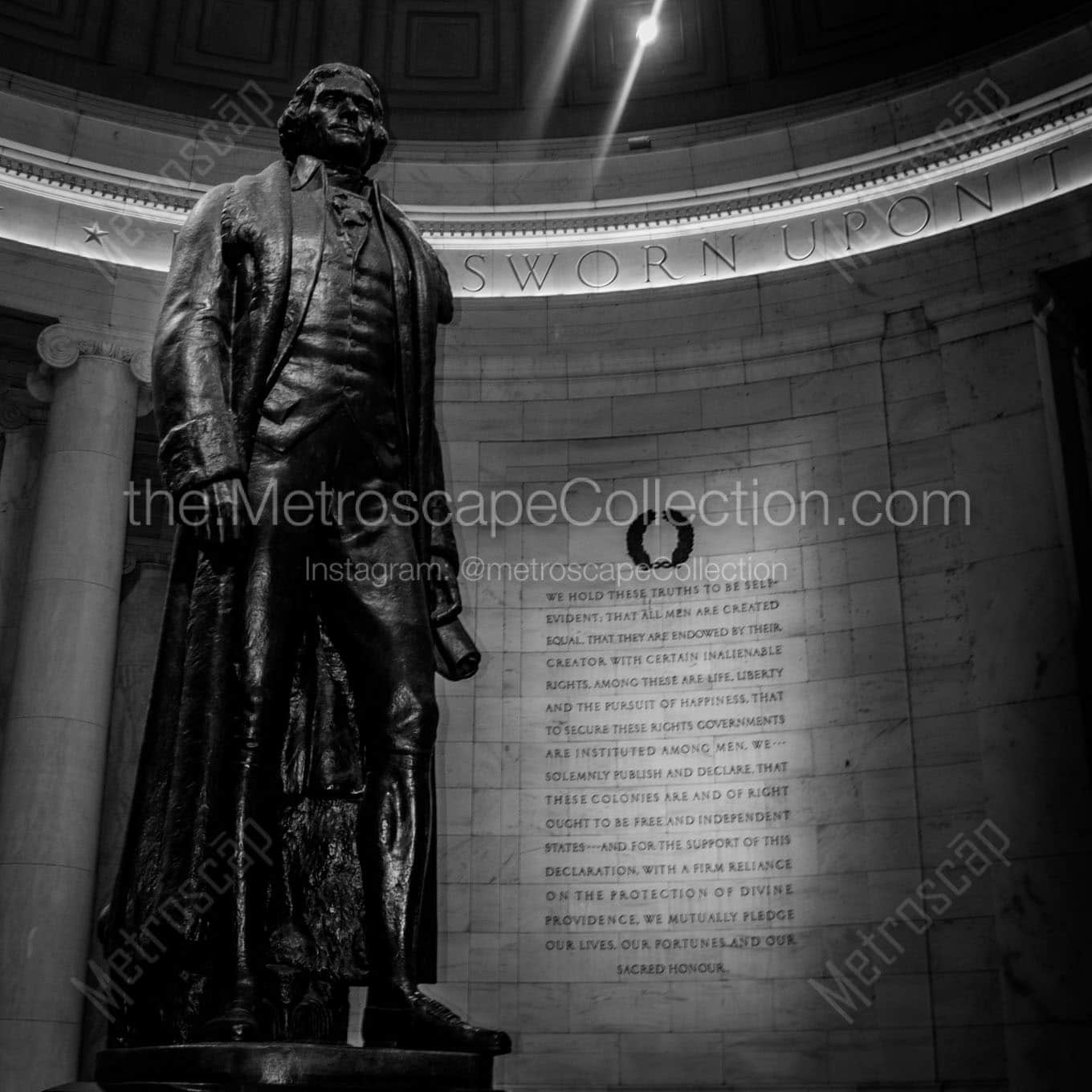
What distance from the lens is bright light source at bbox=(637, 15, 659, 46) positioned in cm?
1571

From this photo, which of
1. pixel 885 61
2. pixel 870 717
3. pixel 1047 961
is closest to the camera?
pixel 1047 961

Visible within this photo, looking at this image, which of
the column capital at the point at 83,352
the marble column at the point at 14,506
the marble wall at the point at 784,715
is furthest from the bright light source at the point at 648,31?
the marble column at the point at 14,506

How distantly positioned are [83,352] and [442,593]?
28.5 ft

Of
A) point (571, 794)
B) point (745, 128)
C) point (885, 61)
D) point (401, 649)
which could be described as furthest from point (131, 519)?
point (401, 649)

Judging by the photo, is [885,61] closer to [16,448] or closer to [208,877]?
[16,448]

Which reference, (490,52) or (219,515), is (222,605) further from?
(490,52)

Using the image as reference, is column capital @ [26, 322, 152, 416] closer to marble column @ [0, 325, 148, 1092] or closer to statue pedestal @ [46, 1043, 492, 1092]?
marble column @ [0, 325, 148, 1092]

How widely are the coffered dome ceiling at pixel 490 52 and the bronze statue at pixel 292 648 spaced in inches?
403

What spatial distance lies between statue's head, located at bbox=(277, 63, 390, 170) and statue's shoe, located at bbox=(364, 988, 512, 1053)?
3611mm

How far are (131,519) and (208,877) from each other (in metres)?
10.6

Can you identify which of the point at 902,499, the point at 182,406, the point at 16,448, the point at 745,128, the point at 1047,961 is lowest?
the point at 1047,961

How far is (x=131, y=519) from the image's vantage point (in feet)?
48.9

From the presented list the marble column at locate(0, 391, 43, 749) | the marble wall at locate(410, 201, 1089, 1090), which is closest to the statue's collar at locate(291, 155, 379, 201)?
the marble wall at locate(410, 201, 1089, 1090)

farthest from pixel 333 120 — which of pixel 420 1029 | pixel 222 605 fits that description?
pixel 420 1029
